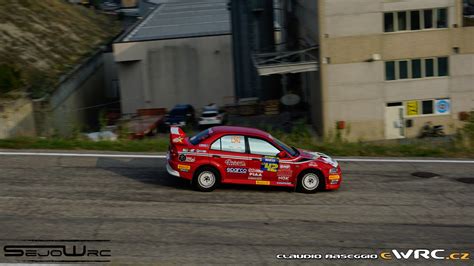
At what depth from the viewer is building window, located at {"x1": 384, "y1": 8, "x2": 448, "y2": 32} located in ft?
121

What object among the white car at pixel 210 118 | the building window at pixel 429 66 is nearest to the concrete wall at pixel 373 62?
the building window at pixel 429 66

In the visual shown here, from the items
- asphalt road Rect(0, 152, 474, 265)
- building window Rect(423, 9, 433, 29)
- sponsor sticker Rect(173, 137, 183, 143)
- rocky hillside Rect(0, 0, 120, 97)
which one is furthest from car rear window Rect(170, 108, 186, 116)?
sponsor sticker Rect(173, 137, 183, 143)

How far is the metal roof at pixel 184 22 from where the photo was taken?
52.0m

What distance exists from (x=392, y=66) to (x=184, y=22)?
24.3 m

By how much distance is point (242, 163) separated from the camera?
14367 millimetres

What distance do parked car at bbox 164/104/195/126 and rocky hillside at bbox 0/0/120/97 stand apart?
764cm

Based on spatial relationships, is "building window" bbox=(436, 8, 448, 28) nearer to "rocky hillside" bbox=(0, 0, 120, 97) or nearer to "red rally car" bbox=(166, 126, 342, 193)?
"rocky hillside" bbox=(0, 0, 120, 97)

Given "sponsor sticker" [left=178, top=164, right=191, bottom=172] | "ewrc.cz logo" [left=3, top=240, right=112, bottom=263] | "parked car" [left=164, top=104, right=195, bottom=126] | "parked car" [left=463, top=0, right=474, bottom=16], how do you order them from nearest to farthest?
"ewrc.cz logo" [left=3, top=240, right=112, bottom=263], "sponsor sticker" [left=178, top=164, right=191, bottom=172], "parked car" [left=463, top=0, right=474, bottom=16], "parked car" [left=164, top=104, right=195, bottom=126]

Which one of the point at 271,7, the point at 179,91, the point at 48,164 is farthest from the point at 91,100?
the point at 48,164

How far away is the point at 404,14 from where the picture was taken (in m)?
36.8

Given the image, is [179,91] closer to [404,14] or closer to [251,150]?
[404,14]

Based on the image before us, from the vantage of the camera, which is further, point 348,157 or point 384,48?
point 384,48

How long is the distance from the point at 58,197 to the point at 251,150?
4.28 metres

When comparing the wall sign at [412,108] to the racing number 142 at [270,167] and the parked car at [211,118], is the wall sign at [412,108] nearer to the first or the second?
the parked car at [211,118]
